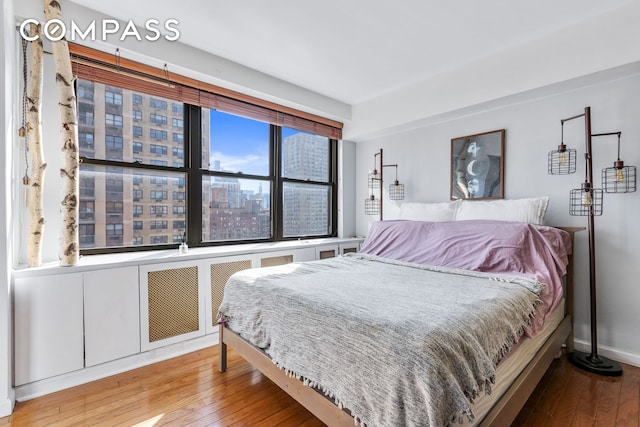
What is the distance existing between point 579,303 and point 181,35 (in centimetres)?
380

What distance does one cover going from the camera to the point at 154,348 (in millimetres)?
2260

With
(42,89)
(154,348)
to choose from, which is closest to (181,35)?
(42,89)

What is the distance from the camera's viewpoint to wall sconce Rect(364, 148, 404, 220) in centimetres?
357

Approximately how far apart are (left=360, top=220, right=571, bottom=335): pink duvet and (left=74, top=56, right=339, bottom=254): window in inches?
62.7

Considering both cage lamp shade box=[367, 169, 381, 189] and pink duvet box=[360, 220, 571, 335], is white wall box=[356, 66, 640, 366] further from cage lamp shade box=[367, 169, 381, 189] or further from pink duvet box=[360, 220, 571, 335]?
cage lamp shade box=[367, 169, 381, 189]

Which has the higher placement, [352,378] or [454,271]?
[454,271]

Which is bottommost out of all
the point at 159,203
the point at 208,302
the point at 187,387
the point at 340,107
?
the point at 187,387

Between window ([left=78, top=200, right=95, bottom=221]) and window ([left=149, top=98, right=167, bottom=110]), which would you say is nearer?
window ([left=78, top=200, right=95, bottom=221])

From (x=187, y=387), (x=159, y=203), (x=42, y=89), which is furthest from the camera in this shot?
(x=159, y=203)

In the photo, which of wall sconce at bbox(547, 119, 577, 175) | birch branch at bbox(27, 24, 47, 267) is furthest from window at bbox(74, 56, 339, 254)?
wall sconce at bbox(547, 119, 577, 175)

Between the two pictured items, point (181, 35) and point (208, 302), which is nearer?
point (181, 35)

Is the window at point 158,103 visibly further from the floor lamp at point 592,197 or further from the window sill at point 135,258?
the floor lamp at point 592,197

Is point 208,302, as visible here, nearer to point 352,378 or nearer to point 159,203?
point 159,203

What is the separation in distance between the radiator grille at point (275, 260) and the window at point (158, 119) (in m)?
1.55
